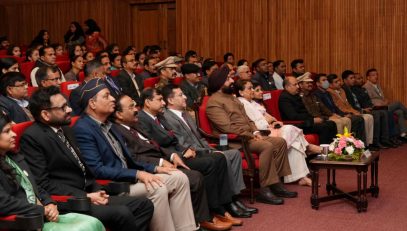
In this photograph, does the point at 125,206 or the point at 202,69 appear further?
the point at 202,69

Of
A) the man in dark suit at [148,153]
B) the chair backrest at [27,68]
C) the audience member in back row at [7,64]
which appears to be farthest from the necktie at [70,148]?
the chair backrest at [27,68]

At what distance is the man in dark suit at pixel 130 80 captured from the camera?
7.32 metres

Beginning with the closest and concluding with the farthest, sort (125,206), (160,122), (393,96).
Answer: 1. (125,206)
2. (160,122)
3. (393,96)

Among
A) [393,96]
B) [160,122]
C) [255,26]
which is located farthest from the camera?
[255,26]

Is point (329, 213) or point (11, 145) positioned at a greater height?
point (11, 145)

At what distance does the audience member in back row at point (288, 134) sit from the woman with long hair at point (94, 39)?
5199mm

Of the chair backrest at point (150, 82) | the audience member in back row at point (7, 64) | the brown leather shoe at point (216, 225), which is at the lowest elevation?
the brown leather shoe at point (216, 225)

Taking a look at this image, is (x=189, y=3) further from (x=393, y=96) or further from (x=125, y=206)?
(x=125, y=206)

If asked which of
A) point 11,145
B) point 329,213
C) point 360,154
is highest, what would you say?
point 11,145

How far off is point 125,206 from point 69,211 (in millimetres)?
331

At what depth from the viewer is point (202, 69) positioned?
8.83 meters

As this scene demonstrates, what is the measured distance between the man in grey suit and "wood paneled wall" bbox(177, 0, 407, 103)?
19.0 feet

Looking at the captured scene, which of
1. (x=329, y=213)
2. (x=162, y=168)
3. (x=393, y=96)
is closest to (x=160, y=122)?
(x=162, y=168)

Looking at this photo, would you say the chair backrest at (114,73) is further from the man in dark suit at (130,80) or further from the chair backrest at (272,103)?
the chair backrest at (272,103)
